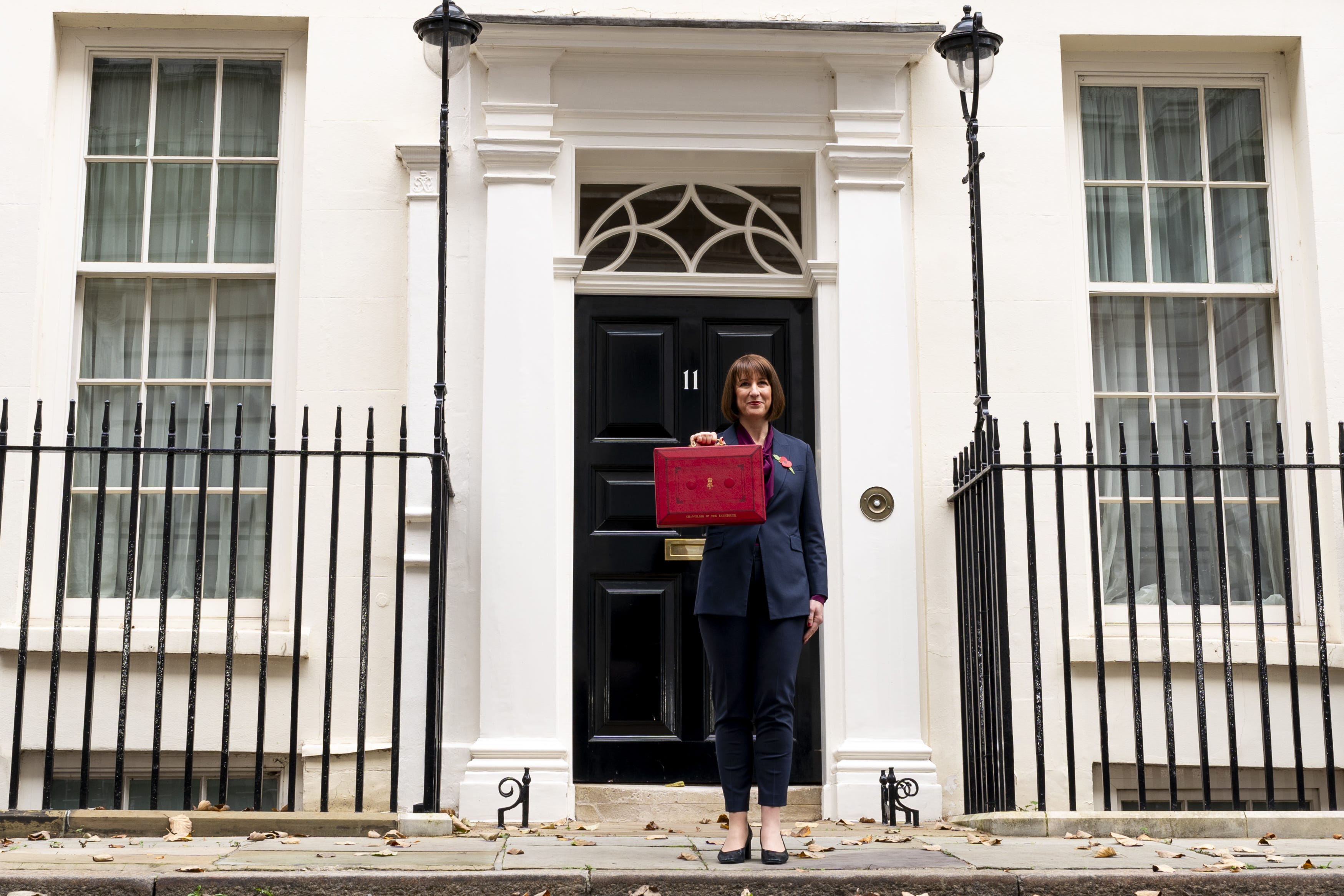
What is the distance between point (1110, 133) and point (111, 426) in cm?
529

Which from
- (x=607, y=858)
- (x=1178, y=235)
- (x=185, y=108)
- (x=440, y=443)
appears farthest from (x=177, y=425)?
(x=1178, y=235)

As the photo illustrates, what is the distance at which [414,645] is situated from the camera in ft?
20.4

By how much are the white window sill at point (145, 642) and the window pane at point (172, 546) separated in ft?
1.03

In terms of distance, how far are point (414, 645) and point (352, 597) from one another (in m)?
0.39

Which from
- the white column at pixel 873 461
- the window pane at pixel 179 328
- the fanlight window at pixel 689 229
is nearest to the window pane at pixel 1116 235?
the white column at pixel 873 461

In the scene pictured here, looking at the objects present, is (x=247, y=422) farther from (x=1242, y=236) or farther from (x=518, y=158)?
(x=1242, y=236)

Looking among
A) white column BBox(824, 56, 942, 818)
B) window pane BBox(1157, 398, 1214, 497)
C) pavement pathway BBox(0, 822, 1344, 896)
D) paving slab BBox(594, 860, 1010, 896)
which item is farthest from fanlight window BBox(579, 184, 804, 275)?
paving slab BBox(594, 860, 1010, 896)

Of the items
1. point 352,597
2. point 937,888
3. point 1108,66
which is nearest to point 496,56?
point 352,597

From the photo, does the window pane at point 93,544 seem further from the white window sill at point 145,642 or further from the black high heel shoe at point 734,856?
the black high heel shoe at point 734,856

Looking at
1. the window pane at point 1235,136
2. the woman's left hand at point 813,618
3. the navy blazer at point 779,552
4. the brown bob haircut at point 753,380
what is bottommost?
the woman's left hand at point 813,618

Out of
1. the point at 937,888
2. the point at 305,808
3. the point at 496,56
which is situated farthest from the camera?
the point at 496,56

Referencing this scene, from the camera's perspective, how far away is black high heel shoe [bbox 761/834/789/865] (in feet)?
14.3

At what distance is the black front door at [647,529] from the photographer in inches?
253

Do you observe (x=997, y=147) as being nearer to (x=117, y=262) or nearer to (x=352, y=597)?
(x=352, y=597)
